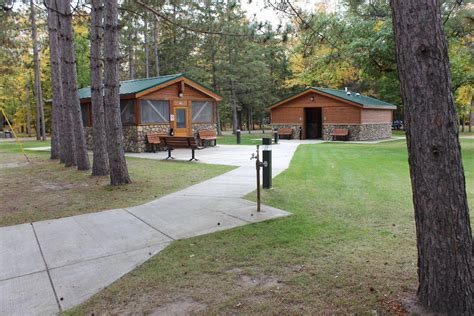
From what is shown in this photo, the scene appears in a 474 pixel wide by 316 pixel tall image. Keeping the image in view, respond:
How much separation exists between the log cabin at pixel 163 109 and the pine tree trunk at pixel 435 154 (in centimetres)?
1487

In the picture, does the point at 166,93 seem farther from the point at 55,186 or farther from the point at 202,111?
the point at 55,186

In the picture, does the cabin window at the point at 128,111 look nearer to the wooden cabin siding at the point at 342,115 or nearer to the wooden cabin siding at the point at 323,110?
the wooden cabin siding at the point at 323,110

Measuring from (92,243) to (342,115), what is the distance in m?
21.3

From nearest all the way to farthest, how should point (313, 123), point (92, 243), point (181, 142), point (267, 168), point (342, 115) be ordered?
point (92, 243), point (267, 168), point (181, 142), point (342, 115), point (313, 123)

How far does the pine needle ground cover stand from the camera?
622 centimetres

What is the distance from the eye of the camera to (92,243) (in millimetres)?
4477

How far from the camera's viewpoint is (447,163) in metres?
2.53

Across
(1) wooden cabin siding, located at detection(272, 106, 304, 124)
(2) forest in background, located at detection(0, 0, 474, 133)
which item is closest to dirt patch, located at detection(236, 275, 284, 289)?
(2) forest in background, located at detection(0, 0, 474, 133)

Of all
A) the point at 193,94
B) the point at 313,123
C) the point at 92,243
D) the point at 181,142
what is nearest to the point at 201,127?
the point at 193,94

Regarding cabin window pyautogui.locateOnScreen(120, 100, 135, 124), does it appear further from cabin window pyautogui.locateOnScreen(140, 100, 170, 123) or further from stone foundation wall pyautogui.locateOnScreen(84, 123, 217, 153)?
cabin window pyautogui.locateOnScreen(140, 100, 170, 123)

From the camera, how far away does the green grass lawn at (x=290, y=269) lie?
2.94 m

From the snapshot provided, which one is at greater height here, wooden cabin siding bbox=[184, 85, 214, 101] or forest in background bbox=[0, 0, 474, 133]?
forest in background bbox=[0, 0, 474, 133]

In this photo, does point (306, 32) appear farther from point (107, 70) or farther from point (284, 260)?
point (284, 260)

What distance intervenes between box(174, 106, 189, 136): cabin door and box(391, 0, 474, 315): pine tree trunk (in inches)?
637
